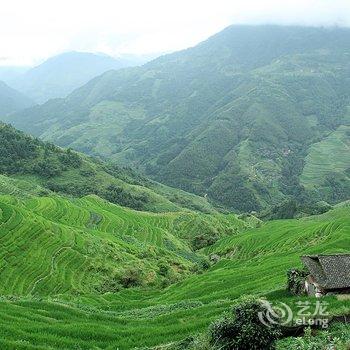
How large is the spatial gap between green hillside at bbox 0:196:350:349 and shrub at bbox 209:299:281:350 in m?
5.73

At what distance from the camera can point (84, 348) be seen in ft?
88.6

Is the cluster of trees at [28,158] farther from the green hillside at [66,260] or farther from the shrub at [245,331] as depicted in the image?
the shrub at [245,331]

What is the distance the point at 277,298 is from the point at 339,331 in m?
10.8

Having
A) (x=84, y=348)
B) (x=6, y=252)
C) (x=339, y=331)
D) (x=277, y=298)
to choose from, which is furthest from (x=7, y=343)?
(x=6, y=252)

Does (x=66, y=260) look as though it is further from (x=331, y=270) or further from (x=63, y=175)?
(x=63, y=175)

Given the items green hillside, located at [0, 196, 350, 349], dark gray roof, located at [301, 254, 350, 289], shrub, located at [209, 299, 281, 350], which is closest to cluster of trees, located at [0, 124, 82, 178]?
green hillside, located at [0, 196, 350, 349]

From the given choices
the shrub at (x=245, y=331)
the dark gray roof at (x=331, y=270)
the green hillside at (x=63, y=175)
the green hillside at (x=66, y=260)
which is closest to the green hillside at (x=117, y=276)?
the green hillside at (x=66, y=260)

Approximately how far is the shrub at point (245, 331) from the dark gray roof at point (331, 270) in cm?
1180

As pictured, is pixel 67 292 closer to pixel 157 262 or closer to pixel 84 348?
pixel 157 262

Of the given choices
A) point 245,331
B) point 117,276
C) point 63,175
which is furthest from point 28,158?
point 245,331

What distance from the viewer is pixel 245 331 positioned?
21938mm

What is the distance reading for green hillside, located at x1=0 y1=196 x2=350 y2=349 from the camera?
29.4m

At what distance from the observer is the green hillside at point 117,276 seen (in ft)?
96.3

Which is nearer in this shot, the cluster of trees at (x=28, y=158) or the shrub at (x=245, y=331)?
the shrub at (x=245, y=331)
